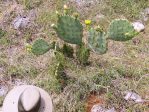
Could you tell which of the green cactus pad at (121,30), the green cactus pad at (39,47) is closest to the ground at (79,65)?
the green cactus pad at (39,47)

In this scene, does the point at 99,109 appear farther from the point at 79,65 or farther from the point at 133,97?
the point at 79,65

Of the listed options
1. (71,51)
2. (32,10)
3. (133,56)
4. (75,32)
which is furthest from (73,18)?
(32,10)

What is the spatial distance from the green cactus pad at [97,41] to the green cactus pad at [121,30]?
2.9 inches

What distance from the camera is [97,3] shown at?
4730mm

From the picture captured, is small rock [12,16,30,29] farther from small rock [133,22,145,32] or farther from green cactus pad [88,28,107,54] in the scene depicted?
small rock [133,22,145,32]

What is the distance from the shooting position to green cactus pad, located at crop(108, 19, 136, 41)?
3.62 meters

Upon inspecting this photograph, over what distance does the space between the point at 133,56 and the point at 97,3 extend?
3.05 ft

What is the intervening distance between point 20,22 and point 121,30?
1.37 metres

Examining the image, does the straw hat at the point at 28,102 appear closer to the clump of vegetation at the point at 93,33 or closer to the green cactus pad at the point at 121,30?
the clump of vegetation at the point at 93,33

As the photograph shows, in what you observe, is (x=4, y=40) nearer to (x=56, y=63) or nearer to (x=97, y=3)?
(x=56, y=63)

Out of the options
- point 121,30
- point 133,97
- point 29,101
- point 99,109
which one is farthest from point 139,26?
point 29,101

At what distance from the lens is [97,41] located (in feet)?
12.0

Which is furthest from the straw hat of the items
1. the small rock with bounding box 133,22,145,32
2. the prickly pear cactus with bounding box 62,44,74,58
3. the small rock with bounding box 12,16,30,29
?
the small rock with bounding box 133,22,145,32

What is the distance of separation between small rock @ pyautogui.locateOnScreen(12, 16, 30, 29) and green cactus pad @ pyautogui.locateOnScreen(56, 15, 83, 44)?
0.97m
